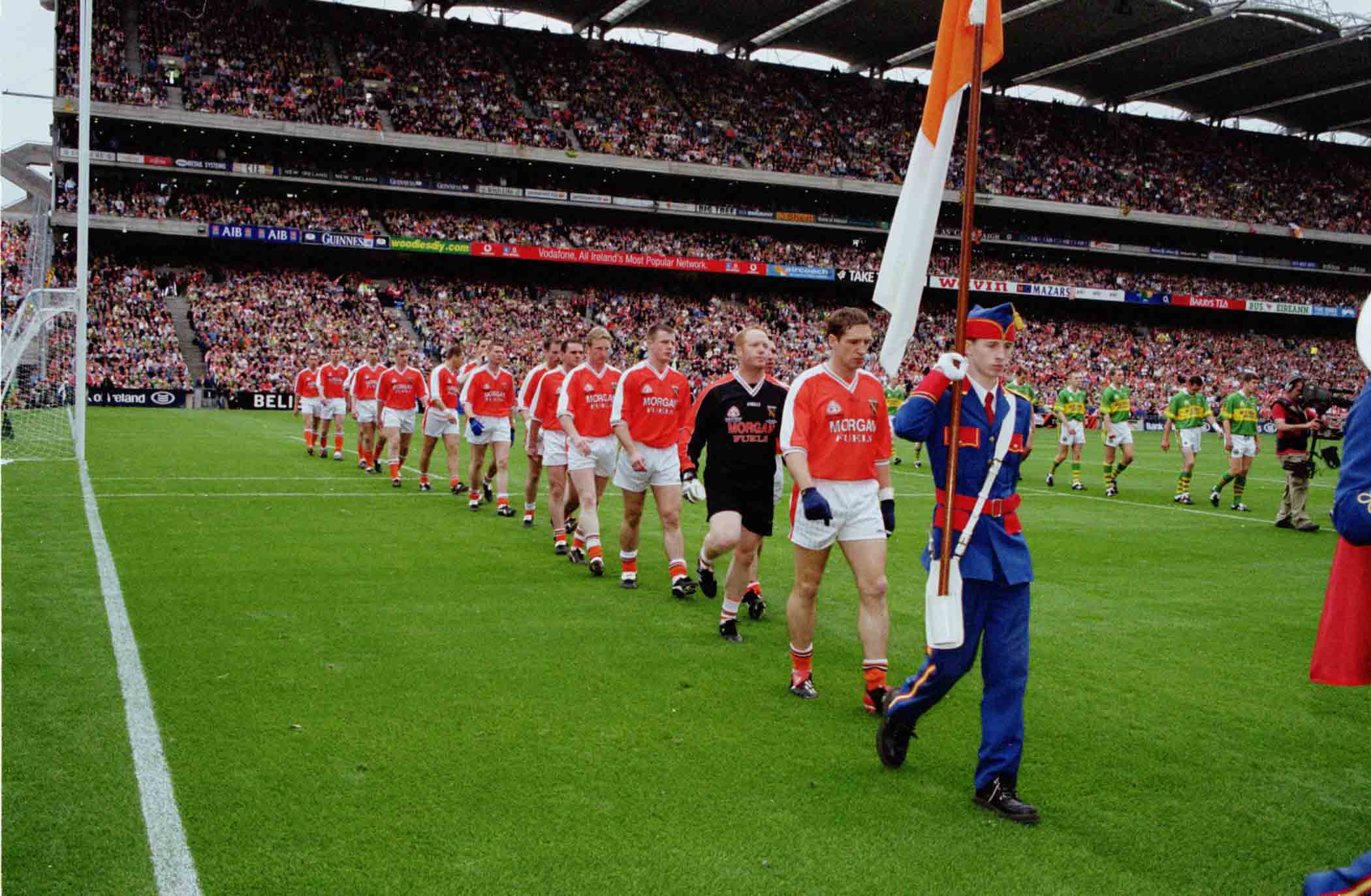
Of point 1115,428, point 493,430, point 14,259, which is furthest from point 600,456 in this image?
point 14,259

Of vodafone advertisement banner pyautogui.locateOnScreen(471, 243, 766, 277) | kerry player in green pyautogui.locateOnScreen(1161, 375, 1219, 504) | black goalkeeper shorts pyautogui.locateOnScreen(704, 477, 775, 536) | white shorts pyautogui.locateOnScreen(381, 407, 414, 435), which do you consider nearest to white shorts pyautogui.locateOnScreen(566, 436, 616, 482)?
black goalkeeper shorts pyautogui.locateOnScreen(704, 477, 775, 536)

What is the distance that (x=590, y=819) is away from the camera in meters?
4.51

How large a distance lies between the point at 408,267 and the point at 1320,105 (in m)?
50.8

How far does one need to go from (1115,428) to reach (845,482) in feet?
48.4

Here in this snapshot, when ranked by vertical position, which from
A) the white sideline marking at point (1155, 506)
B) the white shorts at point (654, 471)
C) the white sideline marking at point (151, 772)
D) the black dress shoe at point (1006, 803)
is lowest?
the white sideline marking at point (1155, 506)

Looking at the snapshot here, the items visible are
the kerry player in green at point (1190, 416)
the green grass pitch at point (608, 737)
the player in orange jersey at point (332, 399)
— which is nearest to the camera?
the green grass pitch at point (608, 737)

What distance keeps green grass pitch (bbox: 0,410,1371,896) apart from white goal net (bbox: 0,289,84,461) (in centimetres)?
609

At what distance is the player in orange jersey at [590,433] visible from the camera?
33.0 ft

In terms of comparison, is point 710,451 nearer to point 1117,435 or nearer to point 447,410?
point 447,410

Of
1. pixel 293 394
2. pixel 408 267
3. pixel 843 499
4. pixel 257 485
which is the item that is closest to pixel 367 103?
pixel 408 267

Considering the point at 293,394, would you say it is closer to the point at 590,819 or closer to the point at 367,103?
the point at 367,103

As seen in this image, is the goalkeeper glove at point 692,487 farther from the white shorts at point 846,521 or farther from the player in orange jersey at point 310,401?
the player in orange jersey at point 310,401

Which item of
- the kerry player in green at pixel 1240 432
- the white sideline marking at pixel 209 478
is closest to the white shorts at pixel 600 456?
the white sideline marking at pixel 209 478

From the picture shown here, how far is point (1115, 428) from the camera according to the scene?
1942 cm
